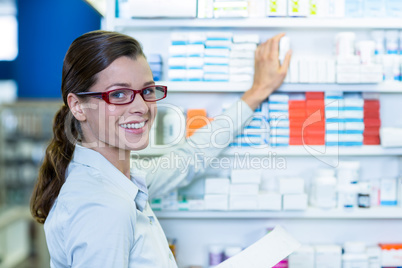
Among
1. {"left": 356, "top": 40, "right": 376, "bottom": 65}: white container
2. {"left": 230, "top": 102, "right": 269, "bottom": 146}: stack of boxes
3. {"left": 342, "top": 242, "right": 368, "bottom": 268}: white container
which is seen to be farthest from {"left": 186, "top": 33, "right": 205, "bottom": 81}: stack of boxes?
{"left": 342, "top": 242, "right": 368, "bottom": 268}: white container

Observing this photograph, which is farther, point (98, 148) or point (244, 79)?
point (244, 79)

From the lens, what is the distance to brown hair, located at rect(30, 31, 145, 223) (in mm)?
1272

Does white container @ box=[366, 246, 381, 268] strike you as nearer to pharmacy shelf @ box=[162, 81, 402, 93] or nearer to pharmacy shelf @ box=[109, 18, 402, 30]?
pharmacy shelf @ box=[162, 81, 402, 93]

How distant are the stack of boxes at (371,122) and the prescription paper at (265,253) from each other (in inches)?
28.1

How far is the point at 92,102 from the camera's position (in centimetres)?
130

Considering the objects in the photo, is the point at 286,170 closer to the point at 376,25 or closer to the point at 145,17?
the point at 376,25

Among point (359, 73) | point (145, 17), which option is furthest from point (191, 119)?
point (359, 73)

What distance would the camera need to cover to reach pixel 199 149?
6.36 ft

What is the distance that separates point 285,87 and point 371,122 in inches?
18.5

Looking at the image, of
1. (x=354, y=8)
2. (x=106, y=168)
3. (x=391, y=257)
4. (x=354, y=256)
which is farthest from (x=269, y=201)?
(x=354, y=8)

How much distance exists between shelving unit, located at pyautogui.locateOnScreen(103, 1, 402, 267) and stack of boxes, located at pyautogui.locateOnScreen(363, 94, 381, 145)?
58mm

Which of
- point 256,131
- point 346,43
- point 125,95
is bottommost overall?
point 256,131

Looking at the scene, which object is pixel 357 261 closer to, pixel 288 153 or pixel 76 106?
pixel 288 153

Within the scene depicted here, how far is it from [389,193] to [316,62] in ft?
2.60
